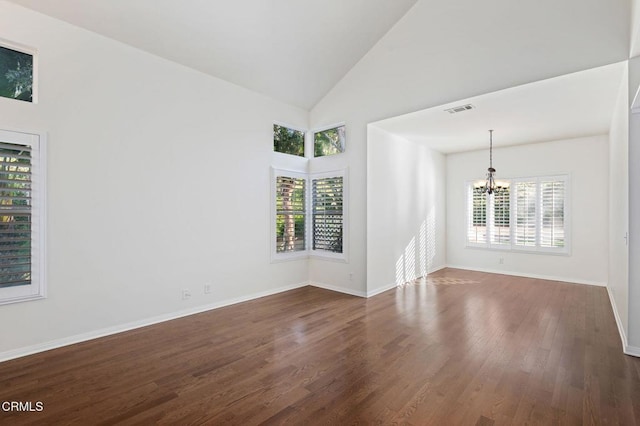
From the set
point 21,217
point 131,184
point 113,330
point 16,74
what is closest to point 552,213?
point 131,184

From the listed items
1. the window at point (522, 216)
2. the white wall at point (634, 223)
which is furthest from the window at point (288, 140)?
the white wall at point (634, 223)

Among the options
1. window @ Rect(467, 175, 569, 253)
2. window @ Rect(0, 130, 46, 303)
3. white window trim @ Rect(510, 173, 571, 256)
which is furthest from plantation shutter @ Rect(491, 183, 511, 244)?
window @ Rect(0, 130, 46, 303)

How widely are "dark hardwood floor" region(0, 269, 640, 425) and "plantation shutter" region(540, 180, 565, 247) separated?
2258mm

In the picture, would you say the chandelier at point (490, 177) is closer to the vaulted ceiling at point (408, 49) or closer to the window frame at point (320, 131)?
the vaulted ceiling at point (408, 49)

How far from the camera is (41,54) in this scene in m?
3.28

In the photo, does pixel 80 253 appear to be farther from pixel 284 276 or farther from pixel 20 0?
pixel 284 276

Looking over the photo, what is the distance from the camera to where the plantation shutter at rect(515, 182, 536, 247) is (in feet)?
22.2

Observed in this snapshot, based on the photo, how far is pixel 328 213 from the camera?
19.4 feet

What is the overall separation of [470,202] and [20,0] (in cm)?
820

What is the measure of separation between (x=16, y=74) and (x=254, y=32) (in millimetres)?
2626

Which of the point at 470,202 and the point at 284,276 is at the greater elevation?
the point at 470,202

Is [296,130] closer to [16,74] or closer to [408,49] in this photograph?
[408,49]

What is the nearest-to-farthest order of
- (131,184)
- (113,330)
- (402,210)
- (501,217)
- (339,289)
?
(113,330) < (131,184) < (339,289) < (402,210) < (501,217)

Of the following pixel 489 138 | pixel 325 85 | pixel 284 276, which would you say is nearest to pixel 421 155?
pixel 489 138
